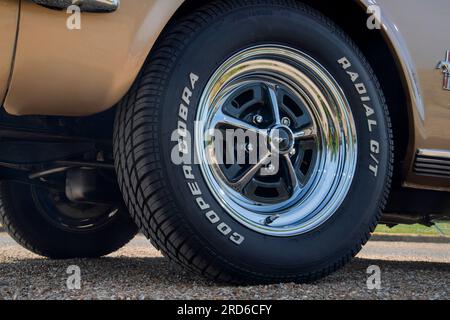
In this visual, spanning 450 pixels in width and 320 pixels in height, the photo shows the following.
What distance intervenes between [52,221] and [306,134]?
180 cm

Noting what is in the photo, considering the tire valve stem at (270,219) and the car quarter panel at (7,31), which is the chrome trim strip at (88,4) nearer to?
the car quarter panel at (7,31)

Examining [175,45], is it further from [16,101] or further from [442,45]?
[442,45]

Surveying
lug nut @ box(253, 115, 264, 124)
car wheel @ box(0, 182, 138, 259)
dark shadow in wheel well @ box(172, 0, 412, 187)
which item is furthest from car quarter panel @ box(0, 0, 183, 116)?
car wheel @ box(0, 182, 138, 259)

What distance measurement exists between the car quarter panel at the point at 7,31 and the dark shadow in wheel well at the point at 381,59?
1.24 metres

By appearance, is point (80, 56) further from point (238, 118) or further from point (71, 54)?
point (238, 118)

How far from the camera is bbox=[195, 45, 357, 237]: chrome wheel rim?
8.20ft

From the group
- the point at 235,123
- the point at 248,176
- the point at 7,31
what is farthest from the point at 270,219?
the point at 7,31

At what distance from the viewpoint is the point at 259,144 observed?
256 centimetres

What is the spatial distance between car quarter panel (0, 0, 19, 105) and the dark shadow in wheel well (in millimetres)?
1238

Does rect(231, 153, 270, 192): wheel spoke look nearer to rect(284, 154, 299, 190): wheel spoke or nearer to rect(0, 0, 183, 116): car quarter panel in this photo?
rect(284, 154, 299, 190): wheel spoke

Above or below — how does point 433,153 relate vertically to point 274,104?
Answer: below

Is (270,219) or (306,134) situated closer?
(270,219)

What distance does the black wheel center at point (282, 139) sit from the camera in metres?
2.56
